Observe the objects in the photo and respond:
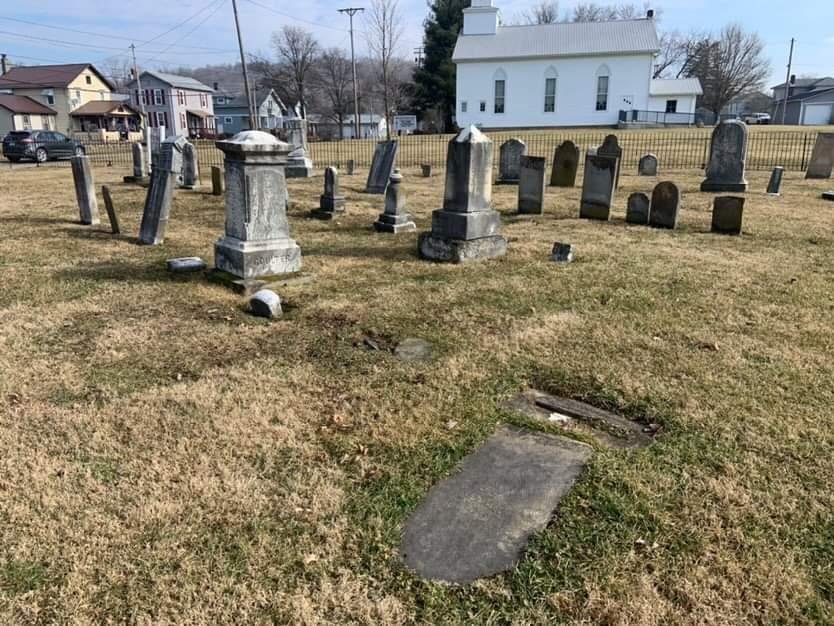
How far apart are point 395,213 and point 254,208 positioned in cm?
346

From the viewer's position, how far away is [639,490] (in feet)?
9.09

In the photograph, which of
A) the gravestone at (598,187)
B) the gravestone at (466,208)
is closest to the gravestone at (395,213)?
the gravestone at (466,208)

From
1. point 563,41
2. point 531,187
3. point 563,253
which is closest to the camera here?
point 563,253

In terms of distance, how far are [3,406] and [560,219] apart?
866cm

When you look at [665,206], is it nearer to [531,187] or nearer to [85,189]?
[531,187]

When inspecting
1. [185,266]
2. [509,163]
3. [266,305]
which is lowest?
[266,305]

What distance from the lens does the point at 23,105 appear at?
173 ft

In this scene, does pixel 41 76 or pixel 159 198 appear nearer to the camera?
pixel 159 198

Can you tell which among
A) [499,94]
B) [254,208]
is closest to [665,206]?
[254,208]

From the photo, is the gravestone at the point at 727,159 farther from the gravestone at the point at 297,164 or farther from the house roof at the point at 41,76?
the house roof at the point at 41,76

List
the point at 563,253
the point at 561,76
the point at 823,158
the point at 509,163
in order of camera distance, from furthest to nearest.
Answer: the point at 561,76
the point at 823,158
the point at 509,163
the point at 563,253

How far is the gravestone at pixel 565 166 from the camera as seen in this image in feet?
46.2

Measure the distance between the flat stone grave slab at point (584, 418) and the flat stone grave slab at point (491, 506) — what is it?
210 millimetres

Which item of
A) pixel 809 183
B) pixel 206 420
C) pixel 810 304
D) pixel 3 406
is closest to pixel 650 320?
pixel 810 304
